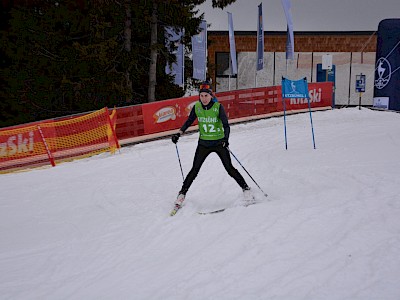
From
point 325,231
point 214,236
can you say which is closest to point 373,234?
point 325,231

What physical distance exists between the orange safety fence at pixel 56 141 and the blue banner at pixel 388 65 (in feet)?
40.3

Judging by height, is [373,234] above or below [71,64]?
below

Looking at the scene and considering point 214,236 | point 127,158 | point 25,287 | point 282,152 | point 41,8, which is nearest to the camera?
point 25,287

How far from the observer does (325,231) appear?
212 inches

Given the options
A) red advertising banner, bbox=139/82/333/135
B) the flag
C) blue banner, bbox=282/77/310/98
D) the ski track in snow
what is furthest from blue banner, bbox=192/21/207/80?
the ski track in snow

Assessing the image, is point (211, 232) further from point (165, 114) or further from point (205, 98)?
point (165, 114)

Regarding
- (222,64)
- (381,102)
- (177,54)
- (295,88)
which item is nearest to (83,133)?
(295,88)

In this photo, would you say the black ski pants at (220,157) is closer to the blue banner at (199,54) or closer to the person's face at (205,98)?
the person's face at (205,98)

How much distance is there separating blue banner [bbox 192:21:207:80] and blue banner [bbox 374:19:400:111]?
26.8ft

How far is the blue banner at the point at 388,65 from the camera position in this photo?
18.5m

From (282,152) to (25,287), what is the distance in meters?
7.77

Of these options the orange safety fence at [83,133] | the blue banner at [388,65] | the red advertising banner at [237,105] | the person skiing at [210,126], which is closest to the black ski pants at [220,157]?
the person skiing at [210,126]

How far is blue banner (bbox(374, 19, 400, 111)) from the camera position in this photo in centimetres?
1853

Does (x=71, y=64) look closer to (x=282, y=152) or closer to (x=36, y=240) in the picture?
(x=282, y=152)
